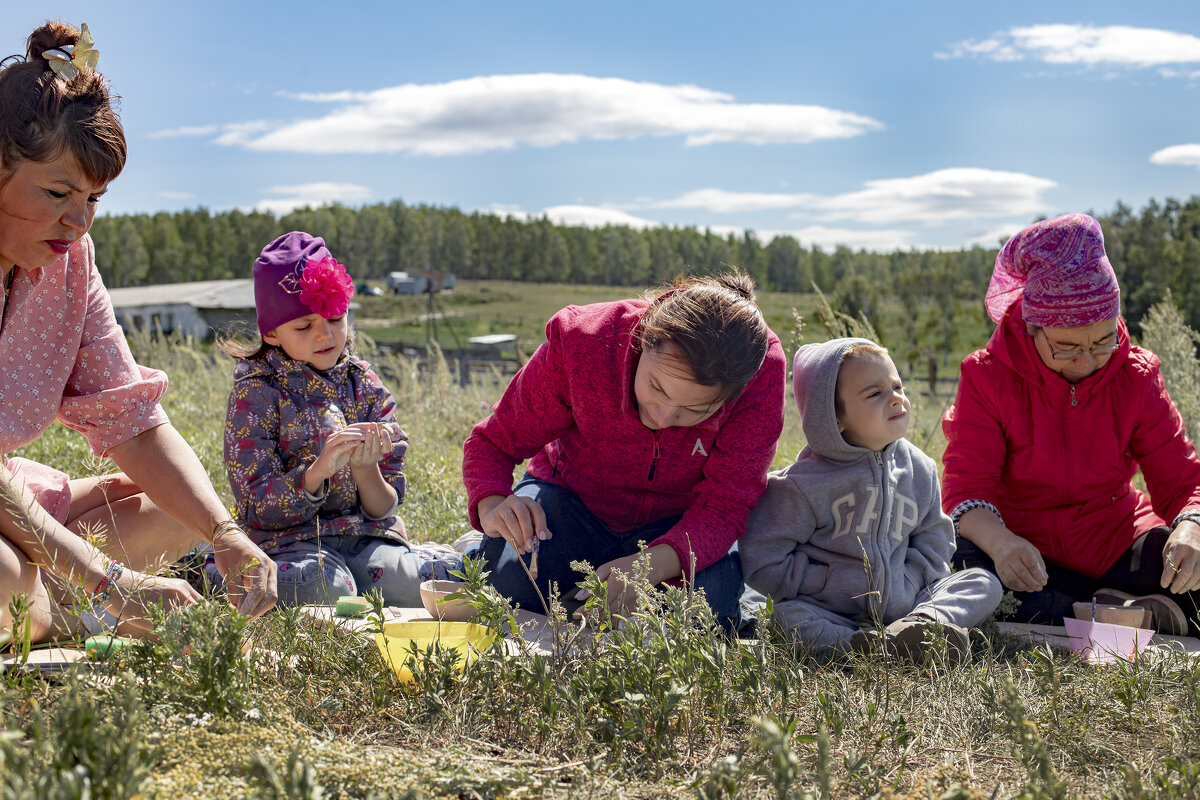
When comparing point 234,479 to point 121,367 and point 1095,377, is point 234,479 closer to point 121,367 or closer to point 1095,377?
point 121,367

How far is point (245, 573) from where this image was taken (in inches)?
88.2

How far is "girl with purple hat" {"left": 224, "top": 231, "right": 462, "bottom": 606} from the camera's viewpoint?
3.28 metres

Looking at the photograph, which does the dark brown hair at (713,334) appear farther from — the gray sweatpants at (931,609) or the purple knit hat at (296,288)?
the purple knit hat at (296,288)

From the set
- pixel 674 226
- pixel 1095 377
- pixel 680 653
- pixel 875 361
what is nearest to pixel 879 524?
pixel 875 361

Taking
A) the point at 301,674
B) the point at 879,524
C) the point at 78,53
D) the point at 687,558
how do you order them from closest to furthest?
1. the point at 301,674
2. the point at 78,53
3. the point at 687,558
4. the point at 879,524

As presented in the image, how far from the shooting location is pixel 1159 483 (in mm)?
3396

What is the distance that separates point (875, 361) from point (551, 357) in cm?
108

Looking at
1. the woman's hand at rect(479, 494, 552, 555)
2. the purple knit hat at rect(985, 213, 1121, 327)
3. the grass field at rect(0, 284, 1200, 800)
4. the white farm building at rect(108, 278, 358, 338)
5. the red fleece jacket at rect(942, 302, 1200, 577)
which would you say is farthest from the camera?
the white farm building at rect(108, 278, 358, 338)

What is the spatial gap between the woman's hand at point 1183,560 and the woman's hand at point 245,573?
2.67m

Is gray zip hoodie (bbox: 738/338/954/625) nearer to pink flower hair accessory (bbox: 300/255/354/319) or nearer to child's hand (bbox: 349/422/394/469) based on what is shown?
child's hand (bbox: 349/422/394/469)

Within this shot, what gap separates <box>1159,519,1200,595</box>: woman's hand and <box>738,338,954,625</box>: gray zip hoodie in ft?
2.17

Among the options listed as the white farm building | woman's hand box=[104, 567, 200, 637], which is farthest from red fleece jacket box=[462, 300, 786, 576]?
the white farm building

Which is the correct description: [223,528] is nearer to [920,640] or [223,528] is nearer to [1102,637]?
[920,640]

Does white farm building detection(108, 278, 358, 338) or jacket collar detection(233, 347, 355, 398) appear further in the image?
white farm building detection(108, 278, 358, 338)
